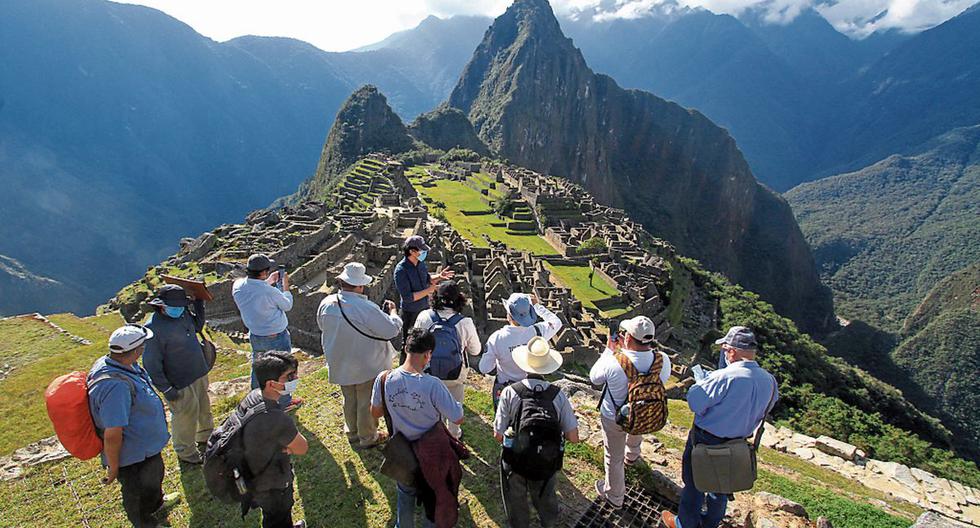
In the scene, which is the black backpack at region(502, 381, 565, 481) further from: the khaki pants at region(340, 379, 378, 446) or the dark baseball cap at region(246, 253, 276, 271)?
the dark baseball cap at region(246, 253, 276, 271)

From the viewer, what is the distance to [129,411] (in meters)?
4.21

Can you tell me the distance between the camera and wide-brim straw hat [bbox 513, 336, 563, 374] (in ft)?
14.2

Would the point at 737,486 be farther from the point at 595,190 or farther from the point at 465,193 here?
the point at 595,190

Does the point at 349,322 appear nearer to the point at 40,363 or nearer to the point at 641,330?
the point at 641,330

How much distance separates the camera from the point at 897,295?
102875mm

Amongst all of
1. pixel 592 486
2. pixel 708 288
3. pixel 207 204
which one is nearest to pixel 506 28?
pixel 207 204

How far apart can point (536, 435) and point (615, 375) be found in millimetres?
1102

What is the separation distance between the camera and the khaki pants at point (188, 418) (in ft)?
18.2

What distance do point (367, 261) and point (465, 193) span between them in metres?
45.2

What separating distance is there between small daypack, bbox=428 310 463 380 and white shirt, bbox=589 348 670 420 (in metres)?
1.42

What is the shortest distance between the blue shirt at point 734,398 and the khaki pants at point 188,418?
5189 millimetres

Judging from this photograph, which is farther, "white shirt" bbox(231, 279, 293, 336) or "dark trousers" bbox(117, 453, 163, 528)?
"white shirt" bbox(231, 279, 293, 336)

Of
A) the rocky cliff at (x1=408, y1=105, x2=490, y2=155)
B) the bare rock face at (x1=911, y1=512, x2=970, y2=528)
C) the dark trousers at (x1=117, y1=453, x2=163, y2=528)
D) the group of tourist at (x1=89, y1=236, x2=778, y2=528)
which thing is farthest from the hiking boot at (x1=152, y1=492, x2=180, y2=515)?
the rocky cliff at (x1=408, y1=105, x2=490, y2=155)

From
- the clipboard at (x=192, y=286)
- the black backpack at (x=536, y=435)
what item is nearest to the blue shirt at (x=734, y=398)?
the black backpack at (x=536, y=435)
